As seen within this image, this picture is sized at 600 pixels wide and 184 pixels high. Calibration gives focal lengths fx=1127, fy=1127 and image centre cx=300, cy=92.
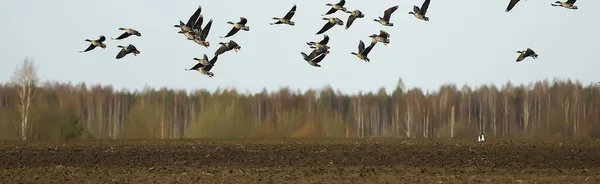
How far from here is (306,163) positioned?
36.3 m

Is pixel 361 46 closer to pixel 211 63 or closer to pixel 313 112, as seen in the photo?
pixel 211 63

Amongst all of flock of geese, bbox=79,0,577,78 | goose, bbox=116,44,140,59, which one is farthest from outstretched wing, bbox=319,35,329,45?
goose, bbox=116,44,140,59

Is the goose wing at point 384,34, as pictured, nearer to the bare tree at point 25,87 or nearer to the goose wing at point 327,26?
the goose wing at point 327,26

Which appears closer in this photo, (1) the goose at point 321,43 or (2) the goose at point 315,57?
(2) the goose at point 315,57

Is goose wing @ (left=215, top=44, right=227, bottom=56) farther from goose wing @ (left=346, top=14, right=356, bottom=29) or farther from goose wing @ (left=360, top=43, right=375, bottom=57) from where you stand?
goose wing @ (left=360, top=43, right=375, bottom=57)

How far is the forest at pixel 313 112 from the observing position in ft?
293

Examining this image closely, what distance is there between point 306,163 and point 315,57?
6117 mm

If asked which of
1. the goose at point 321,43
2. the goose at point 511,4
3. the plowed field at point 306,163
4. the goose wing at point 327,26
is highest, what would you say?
the goose at point 511,4

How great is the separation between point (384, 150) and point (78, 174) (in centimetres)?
1263

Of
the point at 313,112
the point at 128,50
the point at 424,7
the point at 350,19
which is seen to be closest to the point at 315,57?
the point at 350,19

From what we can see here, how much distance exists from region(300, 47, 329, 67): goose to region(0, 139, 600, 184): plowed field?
3.10 metres

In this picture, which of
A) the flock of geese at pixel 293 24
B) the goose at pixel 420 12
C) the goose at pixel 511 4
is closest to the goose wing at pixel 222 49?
the flock of geese at pixel 293 24

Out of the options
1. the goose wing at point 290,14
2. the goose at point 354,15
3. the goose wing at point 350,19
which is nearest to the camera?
the goose wing at point 350,19

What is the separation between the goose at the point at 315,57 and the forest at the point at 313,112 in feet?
166
